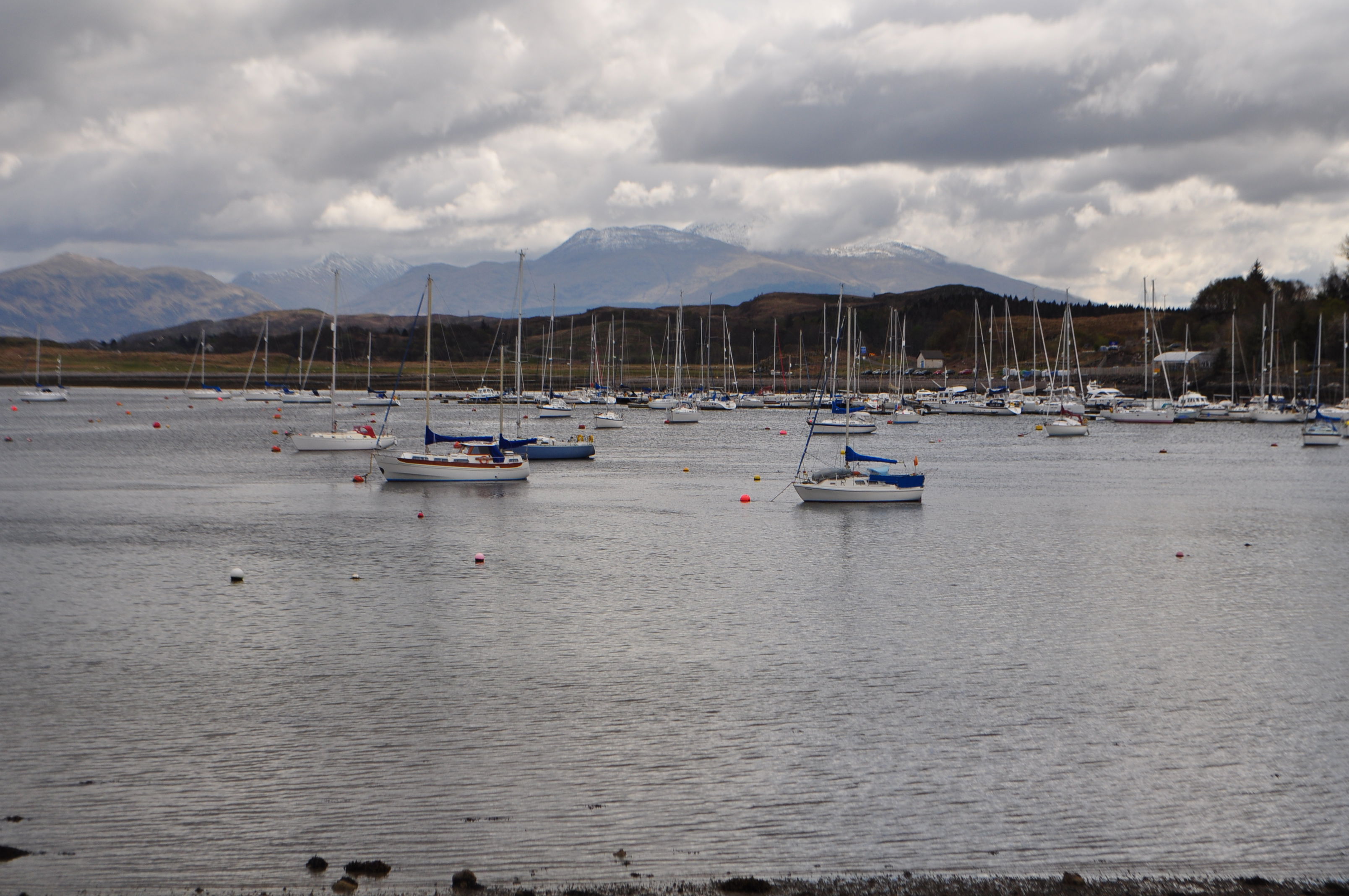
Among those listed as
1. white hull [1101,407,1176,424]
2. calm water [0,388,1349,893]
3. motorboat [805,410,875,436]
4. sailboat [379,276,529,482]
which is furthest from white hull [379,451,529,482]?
white hull [1101,407,1176,424]

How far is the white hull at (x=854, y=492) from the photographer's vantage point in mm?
50406

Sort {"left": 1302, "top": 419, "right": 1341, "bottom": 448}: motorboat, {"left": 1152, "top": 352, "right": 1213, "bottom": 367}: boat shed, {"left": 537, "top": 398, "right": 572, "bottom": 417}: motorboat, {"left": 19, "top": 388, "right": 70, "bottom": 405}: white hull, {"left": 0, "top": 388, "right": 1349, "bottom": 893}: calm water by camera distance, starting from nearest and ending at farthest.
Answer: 1. {"left": 0, "top": 388, "right": 1349, "bottom": 893}: calm water
2. {"left": 1302, "top": 419, "right": 1341, "bottom": 448}: motorboat
3. {"left": 537, "top": 398, "right": 572, "bottom": 417}: motorboat
4. {"left": 19, "top": 388, "right": 70, "bottom": 405}: white hull
5. {"left": 1152, "top": 352, "right": 1213, "bottom": 367}: boat shed

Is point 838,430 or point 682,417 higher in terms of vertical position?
point 682,417

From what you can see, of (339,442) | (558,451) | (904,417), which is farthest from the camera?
(904,417)

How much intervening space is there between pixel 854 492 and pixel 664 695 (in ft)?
101

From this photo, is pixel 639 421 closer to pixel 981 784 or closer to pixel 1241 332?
pixel 1241 332

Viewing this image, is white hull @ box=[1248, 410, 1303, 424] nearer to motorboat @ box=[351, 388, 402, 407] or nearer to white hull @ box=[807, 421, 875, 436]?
white hull @ box=[807, 421, 875, 436]

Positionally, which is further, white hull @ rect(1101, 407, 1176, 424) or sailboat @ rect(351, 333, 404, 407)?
sailboat @ rect(351, 333, 404, 407)

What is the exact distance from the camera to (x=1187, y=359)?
162 m

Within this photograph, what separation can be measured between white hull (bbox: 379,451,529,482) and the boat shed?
394 feet

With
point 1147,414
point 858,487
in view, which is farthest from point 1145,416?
point 858,487

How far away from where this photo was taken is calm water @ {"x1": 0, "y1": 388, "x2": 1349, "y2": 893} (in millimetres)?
14367


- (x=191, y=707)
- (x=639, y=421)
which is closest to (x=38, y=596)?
(x=191, y=707)

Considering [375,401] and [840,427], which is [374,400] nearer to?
[375,401]
